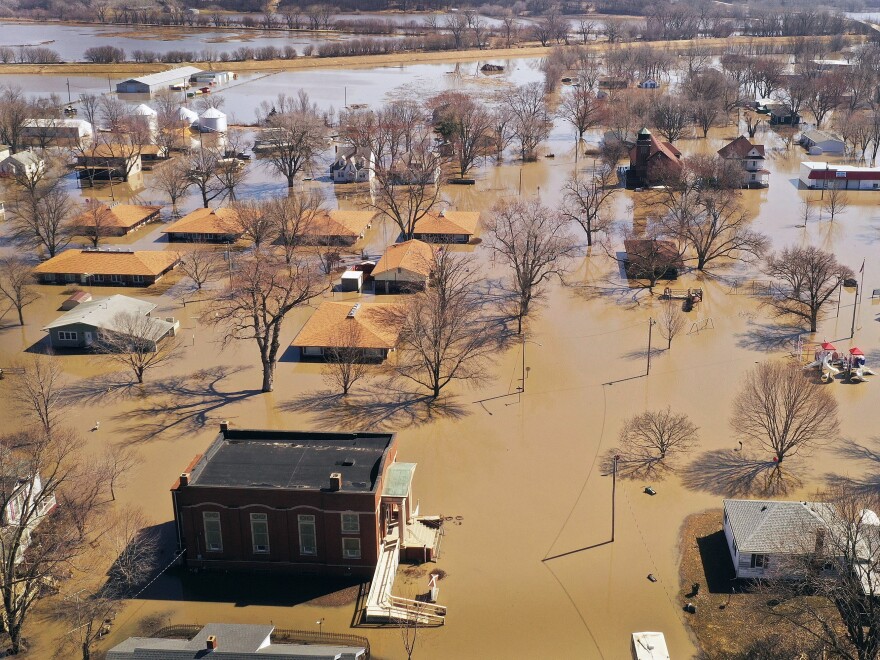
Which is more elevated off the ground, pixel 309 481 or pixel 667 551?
pixel 309 481

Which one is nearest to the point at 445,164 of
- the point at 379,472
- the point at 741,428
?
the point at 741,428

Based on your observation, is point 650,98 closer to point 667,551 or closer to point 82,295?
point 82,295

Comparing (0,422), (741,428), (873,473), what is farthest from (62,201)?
(873,473)

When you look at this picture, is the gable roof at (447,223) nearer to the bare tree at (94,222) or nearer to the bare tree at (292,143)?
the bare tree at (292,143)

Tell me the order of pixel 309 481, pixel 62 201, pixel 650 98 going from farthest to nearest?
pixel 650 98
pixel 62 201
pixel 309 481

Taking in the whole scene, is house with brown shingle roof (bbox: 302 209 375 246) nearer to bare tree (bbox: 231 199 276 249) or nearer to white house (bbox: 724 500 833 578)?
bare tree (bbox: 231 199 276 249)

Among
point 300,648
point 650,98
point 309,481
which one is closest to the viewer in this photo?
point 300,648

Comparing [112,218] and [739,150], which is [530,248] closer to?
[112,218]

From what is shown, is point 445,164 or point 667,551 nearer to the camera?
point 667,551
